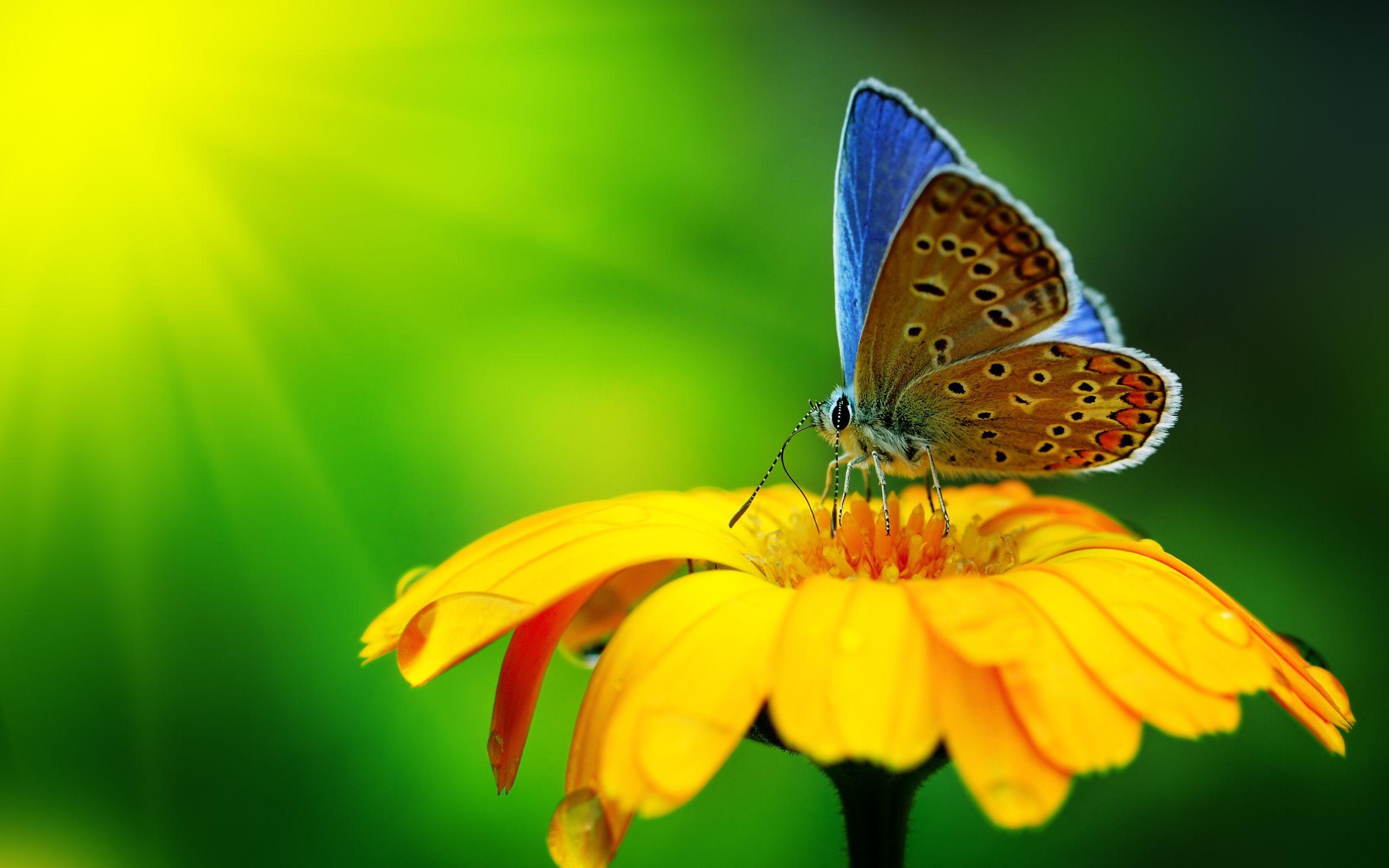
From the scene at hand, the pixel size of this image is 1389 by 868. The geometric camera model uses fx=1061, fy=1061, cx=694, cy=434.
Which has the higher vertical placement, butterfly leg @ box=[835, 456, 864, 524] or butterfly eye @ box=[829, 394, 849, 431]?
butterfly eye @ box=[829, 394, 849, 431]

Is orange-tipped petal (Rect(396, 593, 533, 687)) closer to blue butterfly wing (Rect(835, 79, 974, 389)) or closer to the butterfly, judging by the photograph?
the butterfly

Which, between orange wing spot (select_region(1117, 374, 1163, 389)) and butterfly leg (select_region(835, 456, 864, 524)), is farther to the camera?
butterfly leg (select_region(835, 456, 864, 524))

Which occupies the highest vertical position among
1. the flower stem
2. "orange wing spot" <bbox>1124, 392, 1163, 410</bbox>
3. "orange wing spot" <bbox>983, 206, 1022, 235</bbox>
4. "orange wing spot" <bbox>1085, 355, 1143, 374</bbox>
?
"orange wing spot" <bbox>983, 206, 1022, 235</bbox>

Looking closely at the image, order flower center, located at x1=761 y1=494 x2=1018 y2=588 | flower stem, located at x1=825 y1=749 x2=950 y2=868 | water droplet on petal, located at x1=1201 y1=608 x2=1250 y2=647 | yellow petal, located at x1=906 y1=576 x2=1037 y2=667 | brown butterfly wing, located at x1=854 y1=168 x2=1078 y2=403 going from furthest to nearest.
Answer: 1. flower center, located at x1=761 y1=494 x2=1018 y2=588
2. brown butterfly wing, located at x1=854 y1=168 x2=1078 y2=403
3. flower stem, located at x1=825 y1=749 x2=950 y2=868
4. water droplet on petal, located at x1=1201 y1=608 x2=1250 y2=647
5. yellow petal, located at x1=906 y1=576 x2=1037 y2=667

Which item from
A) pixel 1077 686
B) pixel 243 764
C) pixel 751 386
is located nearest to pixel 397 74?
pixel 751 386

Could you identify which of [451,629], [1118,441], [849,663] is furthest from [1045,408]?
[451,629]

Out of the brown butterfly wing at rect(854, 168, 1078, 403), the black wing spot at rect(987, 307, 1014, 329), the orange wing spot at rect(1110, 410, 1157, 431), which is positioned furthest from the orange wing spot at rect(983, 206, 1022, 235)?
the orange wing spot at rect(1110, 410, 1157, 431)

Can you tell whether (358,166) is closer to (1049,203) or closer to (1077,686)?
(1049,203)
